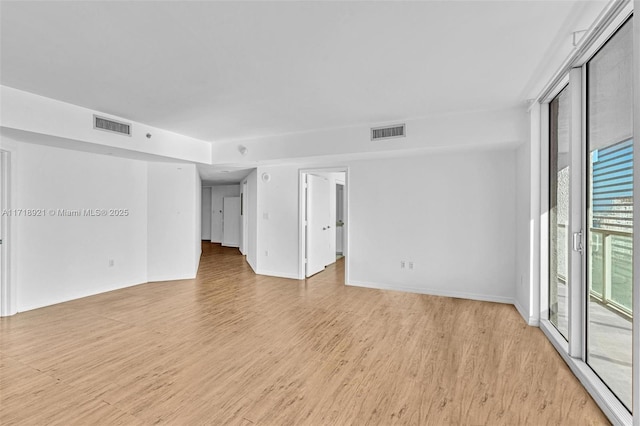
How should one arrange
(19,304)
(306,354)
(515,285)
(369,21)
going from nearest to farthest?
1. (369,21)
2. (306,354)
3. (19,304)
4. (515,285)

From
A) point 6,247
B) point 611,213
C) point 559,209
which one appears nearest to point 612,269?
point 611,213

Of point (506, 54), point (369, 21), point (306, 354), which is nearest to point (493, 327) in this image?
point (306, 354)

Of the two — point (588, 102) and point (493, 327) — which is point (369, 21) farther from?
point (493, 327)

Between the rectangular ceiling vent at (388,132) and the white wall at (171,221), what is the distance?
347cm

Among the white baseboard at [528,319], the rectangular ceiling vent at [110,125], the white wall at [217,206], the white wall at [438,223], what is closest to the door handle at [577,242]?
the white baseboard at [528,319]

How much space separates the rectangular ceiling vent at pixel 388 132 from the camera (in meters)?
4.26

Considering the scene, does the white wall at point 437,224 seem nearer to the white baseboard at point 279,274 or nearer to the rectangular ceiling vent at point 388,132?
the rectangular ceiling vent at point 388,132

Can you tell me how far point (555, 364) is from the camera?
2.54 metres

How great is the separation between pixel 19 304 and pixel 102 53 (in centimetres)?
354

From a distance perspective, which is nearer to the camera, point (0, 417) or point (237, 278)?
point (0, 417)

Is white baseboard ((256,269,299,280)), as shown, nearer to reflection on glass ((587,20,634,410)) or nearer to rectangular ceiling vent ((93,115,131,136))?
rectangular ceiling vent ((93,115,131,136))

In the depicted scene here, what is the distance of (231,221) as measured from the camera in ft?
33.1

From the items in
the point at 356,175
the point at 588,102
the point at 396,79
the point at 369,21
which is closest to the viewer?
the point at 369,21

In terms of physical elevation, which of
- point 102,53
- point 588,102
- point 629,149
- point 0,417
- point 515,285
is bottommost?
point 0,417
